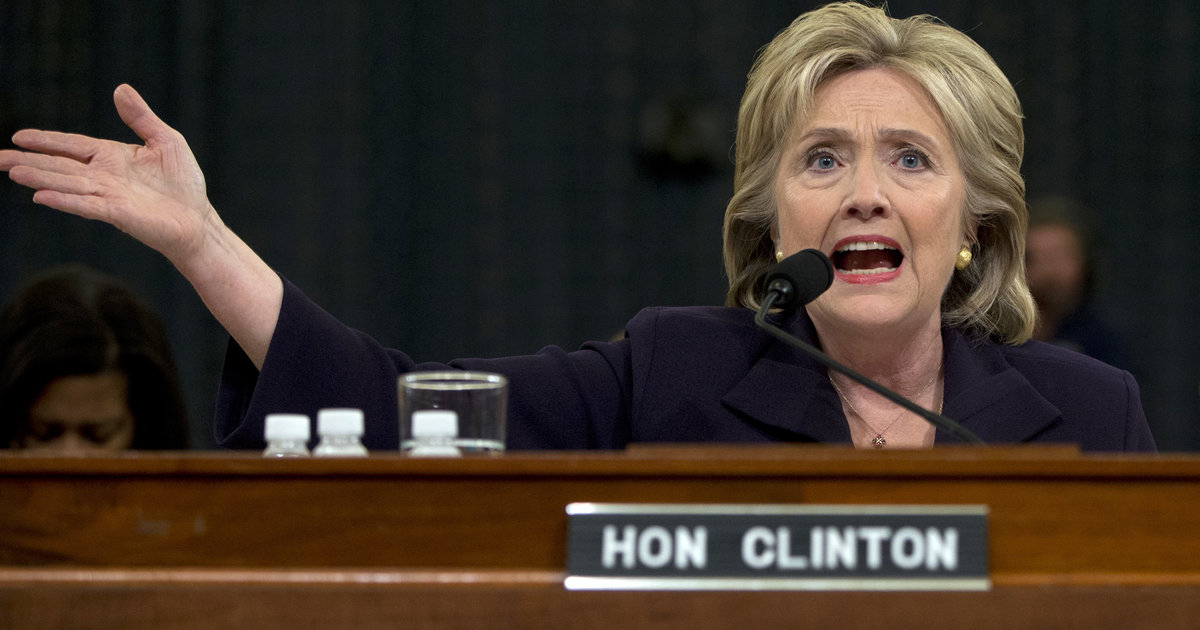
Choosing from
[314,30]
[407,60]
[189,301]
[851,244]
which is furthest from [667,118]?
[851,244]

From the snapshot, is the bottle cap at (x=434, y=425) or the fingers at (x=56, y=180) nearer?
the bottle cap at (x=434, y=425)

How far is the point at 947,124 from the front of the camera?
67.1 inches

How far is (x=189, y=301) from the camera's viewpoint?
13.0ft

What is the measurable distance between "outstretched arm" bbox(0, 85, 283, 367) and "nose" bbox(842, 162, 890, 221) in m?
0.71

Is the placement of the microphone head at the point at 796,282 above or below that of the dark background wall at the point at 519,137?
below

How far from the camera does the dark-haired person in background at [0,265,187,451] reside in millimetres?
2080

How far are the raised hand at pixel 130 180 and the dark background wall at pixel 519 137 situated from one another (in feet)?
8.38

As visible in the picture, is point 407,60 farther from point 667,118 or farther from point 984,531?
point 984,531

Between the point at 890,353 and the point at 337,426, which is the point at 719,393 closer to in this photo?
the point at 890,353

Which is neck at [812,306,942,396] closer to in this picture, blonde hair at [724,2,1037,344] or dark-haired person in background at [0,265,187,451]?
blonde hair at [724,2,1037,344]

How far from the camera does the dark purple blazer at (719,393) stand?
1.53 m

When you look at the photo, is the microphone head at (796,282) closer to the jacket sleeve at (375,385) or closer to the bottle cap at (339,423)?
the jacket sleeve at (375,385)

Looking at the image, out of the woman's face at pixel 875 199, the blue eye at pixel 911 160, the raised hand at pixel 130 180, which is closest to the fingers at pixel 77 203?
the raised hand at pixel 130 180

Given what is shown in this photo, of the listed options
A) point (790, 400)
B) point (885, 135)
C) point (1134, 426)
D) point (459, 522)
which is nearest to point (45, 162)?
point (459, 522)
